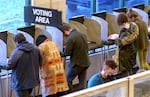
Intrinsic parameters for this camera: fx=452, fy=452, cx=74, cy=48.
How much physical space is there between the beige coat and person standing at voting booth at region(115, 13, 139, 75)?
988 millimetres

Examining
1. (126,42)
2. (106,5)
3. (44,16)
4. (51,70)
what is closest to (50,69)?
(51,70)

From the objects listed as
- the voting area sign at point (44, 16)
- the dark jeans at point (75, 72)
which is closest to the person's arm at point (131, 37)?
the dark jeans at point (75, 72)

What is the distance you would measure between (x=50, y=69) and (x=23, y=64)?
18.9 inches

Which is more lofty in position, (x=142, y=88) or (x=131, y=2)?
(x=131, y=2)

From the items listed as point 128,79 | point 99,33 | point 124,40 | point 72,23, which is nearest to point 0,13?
point 72,23

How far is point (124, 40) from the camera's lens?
692 cm

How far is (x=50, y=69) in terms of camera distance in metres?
6.51

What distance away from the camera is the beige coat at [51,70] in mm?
6440

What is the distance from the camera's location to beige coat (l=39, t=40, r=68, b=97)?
21.1 ft

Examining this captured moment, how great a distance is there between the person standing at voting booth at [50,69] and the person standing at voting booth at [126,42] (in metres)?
0.98

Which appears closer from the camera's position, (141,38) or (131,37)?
(131,37)

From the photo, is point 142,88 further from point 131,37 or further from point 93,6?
point 93,6

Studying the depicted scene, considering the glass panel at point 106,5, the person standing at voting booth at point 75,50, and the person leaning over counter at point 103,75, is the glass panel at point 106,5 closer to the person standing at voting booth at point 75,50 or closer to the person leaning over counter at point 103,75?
the person standing at voting booth at point 75,50

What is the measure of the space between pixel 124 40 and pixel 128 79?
11.9 ft
